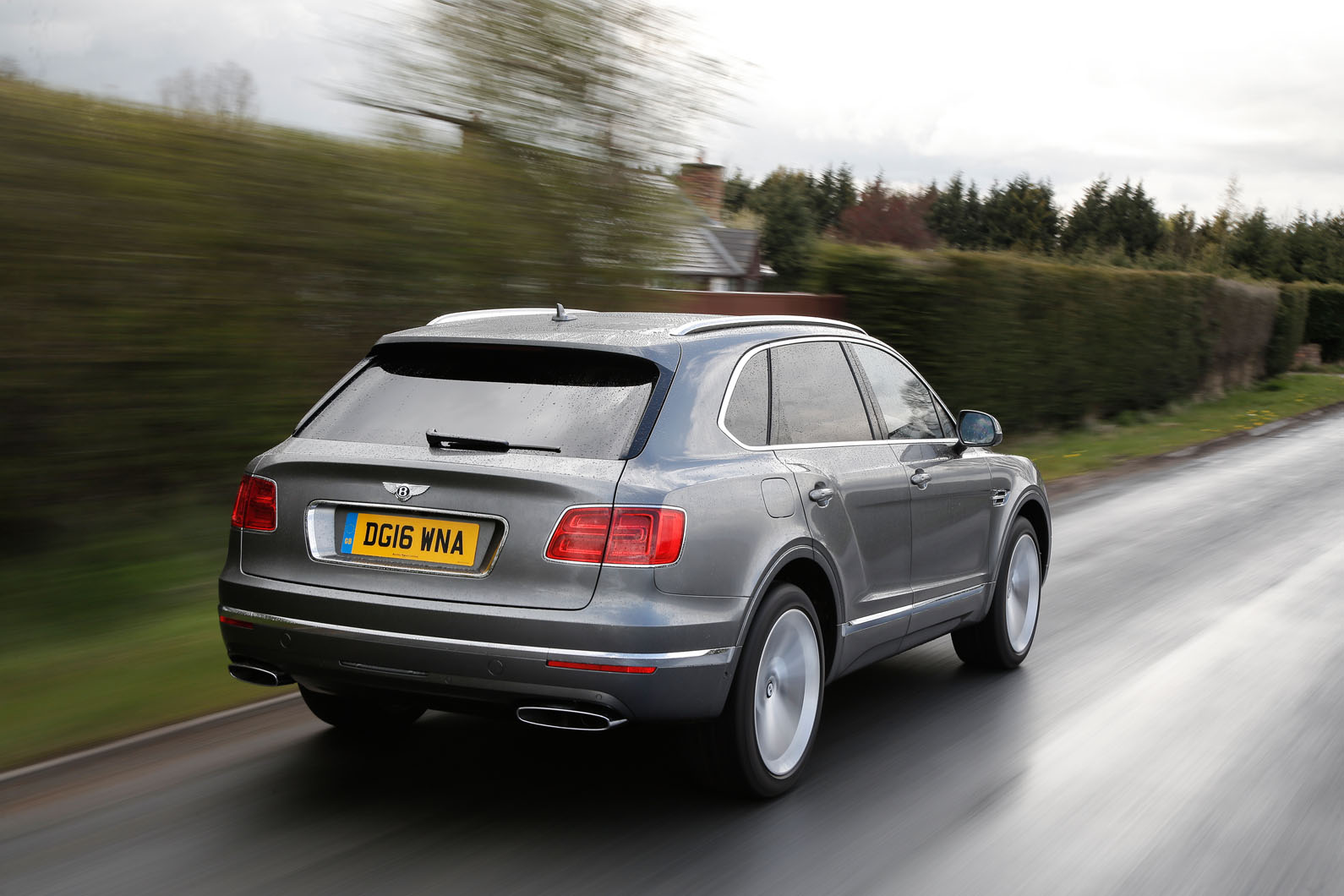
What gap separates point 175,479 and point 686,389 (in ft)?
15.8

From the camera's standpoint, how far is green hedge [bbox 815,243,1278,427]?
667 inches

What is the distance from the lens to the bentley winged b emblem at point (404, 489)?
414 centimetres

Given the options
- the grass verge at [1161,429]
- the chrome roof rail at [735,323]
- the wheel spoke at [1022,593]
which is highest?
the chrome roof rail at [735,323]

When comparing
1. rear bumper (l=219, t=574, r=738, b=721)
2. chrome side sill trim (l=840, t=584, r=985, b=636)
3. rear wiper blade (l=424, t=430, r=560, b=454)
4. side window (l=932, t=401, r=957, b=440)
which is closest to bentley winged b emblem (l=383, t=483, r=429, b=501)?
rear wiper blade (l=424, t=430, r=560, b=454)

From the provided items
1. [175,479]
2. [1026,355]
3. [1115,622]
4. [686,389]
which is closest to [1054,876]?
[686,389]

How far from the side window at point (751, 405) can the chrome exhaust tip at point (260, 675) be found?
1.71m

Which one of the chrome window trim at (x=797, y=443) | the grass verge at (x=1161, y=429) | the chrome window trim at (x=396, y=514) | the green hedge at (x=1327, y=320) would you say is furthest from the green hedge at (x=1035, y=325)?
the green hedge at (x=1327, y=320)

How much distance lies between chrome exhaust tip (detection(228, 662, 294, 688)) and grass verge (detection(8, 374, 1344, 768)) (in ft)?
3.44

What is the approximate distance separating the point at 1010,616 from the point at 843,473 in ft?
6.56

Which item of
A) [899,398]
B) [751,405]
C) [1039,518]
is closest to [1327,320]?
[1039,518]

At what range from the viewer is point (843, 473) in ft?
16.5

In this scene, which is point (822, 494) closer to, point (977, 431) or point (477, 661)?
point (477, 661)

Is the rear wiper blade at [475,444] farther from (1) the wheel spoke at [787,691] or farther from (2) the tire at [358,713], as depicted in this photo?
(2) the tire at [358,713]

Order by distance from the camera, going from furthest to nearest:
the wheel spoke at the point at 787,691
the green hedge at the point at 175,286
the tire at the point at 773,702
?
the green hedge at the point at 175,286 < the wheel spoke at the point at 787,691 < the tire at the point at 773,702
